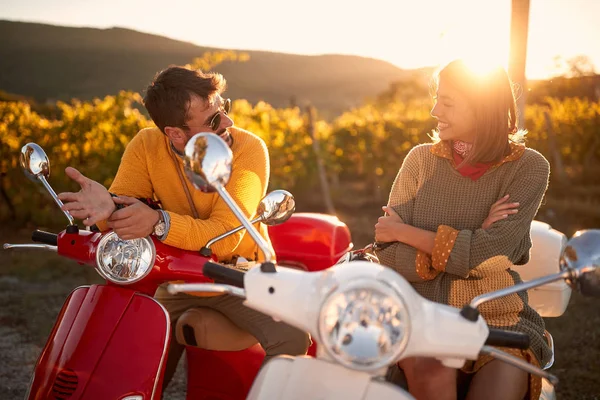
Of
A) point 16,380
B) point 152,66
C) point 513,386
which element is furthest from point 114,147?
point 152,66

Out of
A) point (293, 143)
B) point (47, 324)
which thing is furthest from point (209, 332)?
point (293, 143)

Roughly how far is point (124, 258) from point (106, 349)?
0.26 metres

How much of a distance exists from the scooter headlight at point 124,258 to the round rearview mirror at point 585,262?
1.14m

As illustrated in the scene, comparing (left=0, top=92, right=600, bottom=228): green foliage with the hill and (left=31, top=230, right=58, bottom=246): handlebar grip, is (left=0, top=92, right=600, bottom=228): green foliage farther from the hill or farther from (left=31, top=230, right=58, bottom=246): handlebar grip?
the hill

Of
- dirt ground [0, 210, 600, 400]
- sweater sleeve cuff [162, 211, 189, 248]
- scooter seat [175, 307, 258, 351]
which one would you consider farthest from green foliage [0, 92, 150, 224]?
sweater sleeve cuff [162, 211, 189, 248]

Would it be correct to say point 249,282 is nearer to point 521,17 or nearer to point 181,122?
point 181,122

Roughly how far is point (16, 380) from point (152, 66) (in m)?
38.8

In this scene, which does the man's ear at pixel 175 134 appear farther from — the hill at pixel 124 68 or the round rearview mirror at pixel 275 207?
the hill at pixel 124 68

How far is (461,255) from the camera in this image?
1.96m

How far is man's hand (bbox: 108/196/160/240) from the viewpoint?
1797 millimetres

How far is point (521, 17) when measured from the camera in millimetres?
3430

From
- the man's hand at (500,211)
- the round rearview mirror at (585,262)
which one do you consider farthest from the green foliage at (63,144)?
the round rearview mirror at (585,262)

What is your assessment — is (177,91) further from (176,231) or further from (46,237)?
(46,237)

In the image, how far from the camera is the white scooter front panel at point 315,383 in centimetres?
133
